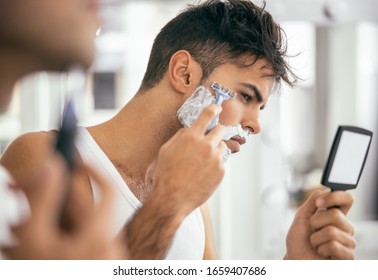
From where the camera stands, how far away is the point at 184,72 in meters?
0.89

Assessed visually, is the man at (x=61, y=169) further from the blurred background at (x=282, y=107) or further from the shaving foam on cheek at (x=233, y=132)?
the blurred background at (x=282, y=107)

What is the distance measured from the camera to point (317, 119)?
1.32m

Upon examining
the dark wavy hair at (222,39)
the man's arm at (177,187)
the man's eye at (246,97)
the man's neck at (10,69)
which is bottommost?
the man's arm at (177,187)

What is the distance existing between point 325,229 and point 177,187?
0.28m

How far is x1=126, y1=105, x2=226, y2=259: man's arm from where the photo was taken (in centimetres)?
64

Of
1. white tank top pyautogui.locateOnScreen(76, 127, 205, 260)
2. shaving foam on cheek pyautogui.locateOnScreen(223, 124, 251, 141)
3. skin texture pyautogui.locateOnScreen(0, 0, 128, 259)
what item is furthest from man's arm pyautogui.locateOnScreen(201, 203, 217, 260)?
skin texture pyautogui.locateOnScreen(0, 0, 128, 259)

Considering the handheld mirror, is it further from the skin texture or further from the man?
the skin texture

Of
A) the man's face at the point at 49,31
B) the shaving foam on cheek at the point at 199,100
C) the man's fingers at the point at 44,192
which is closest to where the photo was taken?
the man's fingers at the point at 44,192

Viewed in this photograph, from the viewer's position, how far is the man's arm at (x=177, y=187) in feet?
2.09

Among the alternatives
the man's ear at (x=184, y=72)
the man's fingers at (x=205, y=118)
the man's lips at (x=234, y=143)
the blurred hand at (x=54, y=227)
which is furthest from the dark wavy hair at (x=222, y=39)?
the blurred hand at (x=54, y=227)

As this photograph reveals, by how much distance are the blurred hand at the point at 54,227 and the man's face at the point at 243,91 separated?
0.49 metres

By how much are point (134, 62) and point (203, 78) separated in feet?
1.28

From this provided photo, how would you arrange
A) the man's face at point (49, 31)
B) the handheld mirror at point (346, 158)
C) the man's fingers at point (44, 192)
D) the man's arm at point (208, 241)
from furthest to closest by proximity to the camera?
1. the man's arm at point (208, 241)
2. the handheld mirror at point (346, 158)
3. the man's face at point (49, 31)
4. the man's fingers at point (44, 192)

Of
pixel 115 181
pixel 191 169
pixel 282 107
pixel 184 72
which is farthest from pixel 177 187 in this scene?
pixel 282 107
